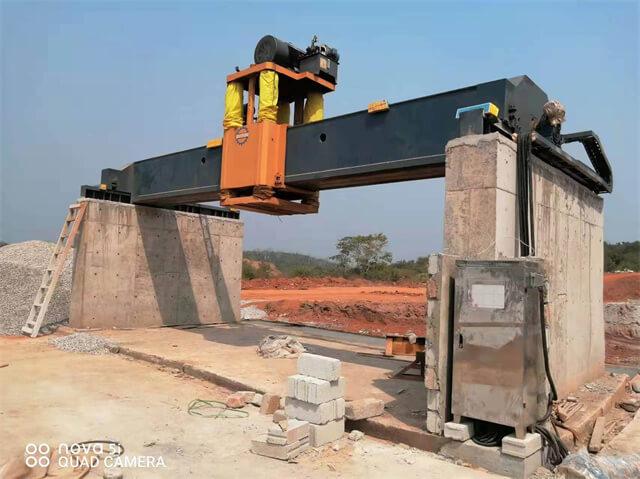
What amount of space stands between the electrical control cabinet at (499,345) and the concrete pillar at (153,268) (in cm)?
1032

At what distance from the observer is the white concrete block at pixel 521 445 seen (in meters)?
4.71

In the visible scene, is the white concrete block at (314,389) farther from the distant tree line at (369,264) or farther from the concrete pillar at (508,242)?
the distant tree line at (369,264)

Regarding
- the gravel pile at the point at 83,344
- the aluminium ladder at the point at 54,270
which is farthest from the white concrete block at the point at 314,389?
the aluminium ladder at the point at 54,270

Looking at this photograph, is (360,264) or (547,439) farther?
(360,264)

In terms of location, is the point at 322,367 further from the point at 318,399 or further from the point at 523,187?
the point at 523,187

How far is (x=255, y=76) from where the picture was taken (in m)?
9.91

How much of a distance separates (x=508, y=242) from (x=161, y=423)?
180 inches

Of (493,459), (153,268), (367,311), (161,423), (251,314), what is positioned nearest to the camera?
(493,459)

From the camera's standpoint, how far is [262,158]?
9.44 meters

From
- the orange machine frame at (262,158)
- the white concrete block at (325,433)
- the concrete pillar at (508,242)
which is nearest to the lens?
the white concrete block at (325,433)

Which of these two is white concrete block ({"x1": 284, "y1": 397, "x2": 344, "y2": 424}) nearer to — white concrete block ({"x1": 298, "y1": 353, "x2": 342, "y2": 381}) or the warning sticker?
white concrete block ({"x1": 298, "y1": 353, "x2": 342, "y2": 381})

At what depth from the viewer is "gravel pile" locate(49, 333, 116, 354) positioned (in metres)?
10.3

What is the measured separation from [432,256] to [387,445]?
2077mm

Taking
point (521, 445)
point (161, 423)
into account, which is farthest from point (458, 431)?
point (161, 423)
